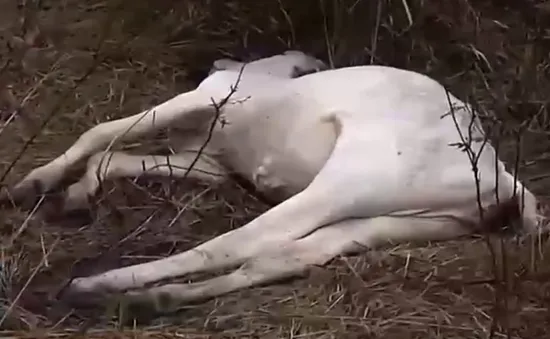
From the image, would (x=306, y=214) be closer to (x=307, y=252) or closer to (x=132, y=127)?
(x=307, y=252)

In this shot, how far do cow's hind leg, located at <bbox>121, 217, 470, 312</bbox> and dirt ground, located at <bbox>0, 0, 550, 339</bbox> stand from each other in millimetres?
28

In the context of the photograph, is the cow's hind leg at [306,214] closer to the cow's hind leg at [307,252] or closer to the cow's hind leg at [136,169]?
the cow's hind leg at [307,252]

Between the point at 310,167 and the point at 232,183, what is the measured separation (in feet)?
1.24

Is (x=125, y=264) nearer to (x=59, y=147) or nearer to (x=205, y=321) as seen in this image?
(x=205, y=321)

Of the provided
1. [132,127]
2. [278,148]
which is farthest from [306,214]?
[132,127]

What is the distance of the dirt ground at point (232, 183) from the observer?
2.15m

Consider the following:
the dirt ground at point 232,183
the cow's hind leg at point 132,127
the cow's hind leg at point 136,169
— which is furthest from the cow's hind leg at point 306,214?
the cow's hind leg at point 132,127

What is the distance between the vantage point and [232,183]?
9.89ft

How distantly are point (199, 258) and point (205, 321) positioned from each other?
0.24m

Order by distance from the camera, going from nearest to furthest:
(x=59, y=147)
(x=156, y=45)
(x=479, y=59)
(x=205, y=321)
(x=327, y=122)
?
(x=205, y=321) → (x=327, y=122) → (x=59, y=147) → (x=479, y=59) → (x=156, y=45)

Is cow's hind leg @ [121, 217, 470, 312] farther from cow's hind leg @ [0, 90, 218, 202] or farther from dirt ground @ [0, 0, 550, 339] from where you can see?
cow's hind leg @ [0, 90, 218, 202]

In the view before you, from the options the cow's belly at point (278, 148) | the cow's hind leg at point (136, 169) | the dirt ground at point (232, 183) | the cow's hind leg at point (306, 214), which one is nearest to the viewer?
the dirt ground at point (232, 183)

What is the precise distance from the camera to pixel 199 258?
2385mm

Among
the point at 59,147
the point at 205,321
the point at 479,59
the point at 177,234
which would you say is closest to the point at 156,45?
the point at 59,147
